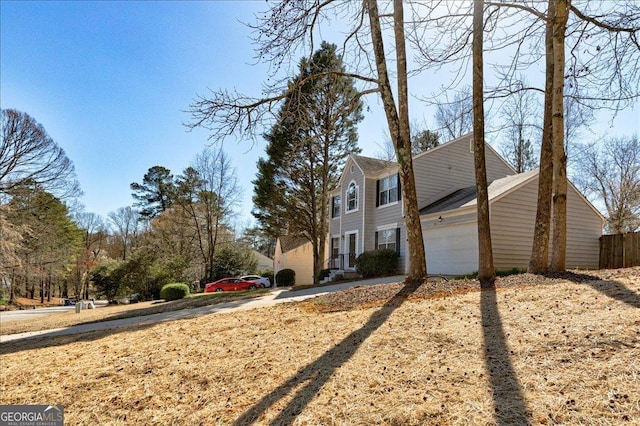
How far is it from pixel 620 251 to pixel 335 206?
1393 cm

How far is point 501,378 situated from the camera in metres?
2.89

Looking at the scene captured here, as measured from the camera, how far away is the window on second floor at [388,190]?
17.8 metres

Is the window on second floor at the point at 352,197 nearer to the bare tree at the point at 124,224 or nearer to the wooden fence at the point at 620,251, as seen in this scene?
the wooden fence at the point at 620,251

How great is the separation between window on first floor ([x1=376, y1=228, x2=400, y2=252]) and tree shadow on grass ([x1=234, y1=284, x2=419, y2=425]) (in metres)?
12.6

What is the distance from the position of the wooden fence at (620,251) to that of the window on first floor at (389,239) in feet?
26.3

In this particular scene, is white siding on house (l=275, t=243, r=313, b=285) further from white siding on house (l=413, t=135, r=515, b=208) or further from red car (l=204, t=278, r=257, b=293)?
white siding on house (l=413, t=135, r=515, b=208)

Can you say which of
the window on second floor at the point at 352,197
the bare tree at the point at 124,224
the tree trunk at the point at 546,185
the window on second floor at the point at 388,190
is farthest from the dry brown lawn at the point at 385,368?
Answer: the bare tree at the point at 124,224

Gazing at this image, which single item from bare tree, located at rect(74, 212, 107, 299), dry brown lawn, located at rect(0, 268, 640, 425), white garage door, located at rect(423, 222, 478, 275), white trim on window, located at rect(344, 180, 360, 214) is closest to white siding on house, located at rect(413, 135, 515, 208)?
white garage door, located at rect(423, 222, 478, 275)

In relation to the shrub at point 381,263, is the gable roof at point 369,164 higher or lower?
higher

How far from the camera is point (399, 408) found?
2.67 m

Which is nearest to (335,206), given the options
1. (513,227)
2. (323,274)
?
(323,274)

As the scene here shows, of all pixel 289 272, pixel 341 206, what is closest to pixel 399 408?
pixel 341 206

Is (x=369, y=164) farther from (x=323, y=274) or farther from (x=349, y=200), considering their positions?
(x=323, y=274)

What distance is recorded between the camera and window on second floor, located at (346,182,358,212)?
66.1ft
